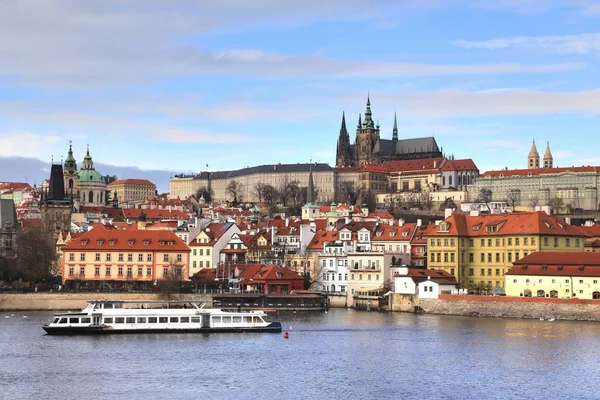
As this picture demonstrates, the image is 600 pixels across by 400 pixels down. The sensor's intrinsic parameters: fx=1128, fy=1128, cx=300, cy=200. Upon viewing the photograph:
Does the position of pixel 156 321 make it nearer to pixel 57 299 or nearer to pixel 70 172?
pixel 57 299

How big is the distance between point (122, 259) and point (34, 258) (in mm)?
11832

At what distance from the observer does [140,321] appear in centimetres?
6175

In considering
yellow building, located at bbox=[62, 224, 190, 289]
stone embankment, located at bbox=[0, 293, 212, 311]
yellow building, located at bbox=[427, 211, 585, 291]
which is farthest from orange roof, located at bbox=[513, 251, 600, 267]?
yellow building, located at bbox=[62, 224, 190, 289]

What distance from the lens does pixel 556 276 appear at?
231 feet

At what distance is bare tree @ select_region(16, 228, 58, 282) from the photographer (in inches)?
3632

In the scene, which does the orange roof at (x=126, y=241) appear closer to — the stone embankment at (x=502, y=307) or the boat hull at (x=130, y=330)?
the stone embankment at (x=502, y=307)

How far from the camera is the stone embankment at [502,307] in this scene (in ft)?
217

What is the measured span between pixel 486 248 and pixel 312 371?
1473 inches

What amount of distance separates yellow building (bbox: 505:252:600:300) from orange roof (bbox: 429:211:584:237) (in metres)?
4.86

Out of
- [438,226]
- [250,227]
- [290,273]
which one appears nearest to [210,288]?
[290,273]

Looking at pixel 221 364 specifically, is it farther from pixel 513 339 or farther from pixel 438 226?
pixel 438 226

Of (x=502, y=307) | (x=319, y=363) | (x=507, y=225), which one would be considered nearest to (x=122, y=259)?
(x=507, y=225)

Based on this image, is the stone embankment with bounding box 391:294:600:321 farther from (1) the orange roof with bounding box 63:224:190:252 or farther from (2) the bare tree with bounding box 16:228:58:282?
(2) the bare tree with bounding box 16:228:58:282

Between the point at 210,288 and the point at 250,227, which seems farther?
the point at 250,227
